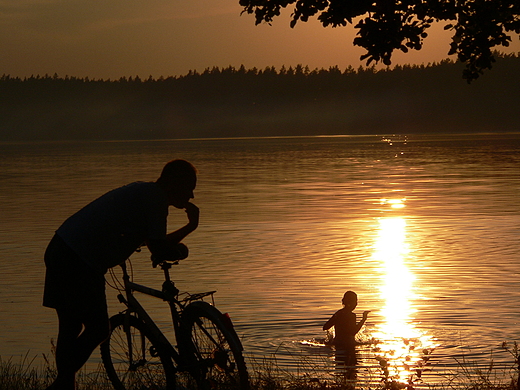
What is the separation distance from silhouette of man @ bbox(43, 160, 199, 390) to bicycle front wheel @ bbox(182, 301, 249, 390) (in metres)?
0.62

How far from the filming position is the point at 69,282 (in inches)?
247

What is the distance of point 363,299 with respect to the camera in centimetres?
1411

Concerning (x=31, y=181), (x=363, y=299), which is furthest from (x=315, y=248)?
(x=31, y=181)

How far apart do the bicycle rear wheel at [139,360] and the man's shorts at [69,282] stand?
701 millimetres

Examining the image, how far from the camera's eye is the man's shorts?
20.5 feet

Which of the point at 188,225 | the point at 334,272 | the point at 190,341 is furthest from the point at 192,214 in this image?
the point at 334,272

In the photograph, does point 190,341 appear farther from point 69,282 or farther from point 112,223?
point 112,223

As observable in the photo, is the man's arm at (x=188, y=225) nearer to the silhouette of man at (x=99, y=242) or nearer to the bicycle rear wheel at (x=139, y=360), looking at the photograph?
the silhouette of man at (x=99, y=242)

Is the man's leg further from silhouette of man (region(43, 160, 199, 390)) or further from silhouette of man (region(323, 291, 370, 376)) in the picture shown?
silhouette of man (region(323, 291, 370, 376))

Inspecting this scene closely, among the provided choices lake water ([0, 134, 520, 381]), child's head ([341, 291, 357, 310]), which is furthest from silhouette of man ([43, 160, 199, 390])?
child's head ([341, 291, 357, 310])

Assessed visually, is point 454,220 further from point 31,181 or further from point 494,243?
point 31,181

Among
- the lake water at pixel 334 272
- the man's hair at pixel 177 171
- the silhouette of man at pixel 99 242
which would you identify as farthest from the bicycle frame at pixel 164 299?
the lake water at pixel 334 272

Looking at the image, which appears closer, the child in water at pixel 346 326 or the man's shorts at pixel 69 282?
the man's shorts at pixel 69 282

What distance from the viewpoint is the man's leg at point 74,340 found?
6371mm
